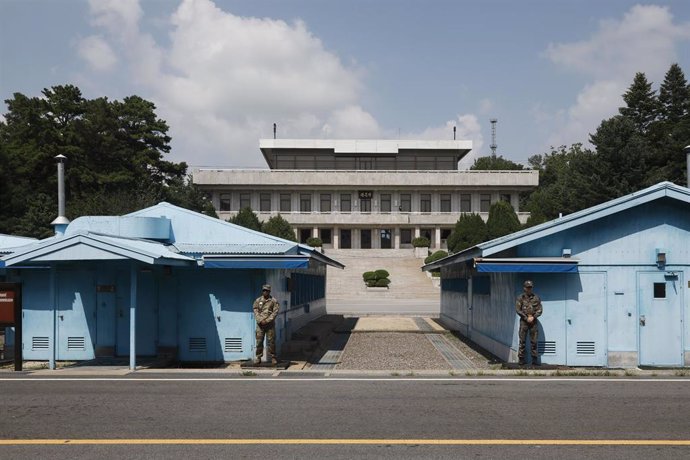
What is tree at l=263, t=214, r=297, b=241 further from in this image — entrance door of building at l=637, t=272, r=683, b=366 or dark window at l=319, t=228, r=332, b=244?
entrance door of building at l=637, t=272, r=683, b=366

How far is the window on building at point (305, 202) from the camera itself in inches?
2977

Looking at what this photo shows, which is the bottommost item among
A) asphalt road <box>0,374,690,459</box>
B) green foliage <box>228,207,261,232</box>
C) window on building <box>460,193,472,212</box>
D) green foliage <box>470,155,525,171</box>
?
asphalt road <box>0,374,690,459</box>

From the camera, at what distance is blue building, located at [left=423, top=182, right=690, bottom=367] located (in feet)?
47.4

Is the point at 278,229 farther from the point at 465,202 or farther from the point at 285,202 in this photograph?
the point at 465,202

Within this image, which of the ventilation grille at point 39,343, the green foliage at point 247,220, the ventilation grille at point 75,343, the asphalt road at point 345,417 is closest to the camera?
the asphalt road at point 345,417

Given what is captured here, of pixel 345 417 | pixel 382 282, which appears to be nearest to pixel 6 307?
pixel 345 417

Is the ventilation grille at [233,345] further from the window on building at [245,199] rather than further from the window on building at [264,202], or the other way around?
the window on building at [245,199]

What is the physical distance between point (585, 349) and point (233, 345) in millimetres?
8049

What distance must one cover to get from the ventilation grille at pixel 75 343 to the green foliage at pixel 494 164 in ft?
296

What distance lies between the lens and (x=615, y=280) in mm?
14656

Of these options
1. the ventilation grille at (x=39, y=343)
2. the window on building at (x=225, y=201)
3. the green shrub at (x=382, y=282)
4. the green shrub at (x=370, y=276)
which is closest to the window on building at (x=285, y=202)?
the window on building at (x=225, y=201)

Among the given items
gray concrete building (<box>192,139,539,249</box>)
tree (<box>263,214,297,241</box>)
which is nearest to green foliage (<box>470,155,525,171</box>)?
gray concrete building (<box>192,139,539,249</box>)

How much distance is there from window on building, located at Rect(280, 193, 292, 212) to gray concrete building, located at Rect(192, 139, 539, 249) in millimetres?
116

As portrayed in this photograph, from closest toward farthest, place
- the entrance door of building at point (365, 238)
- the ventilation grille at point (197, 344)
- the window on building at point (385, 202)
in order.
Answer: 1. the ventilation grille at point (197, 344)
2. the window on building at point (385, 202)
3. the entrance door of building at point (365, 238)
